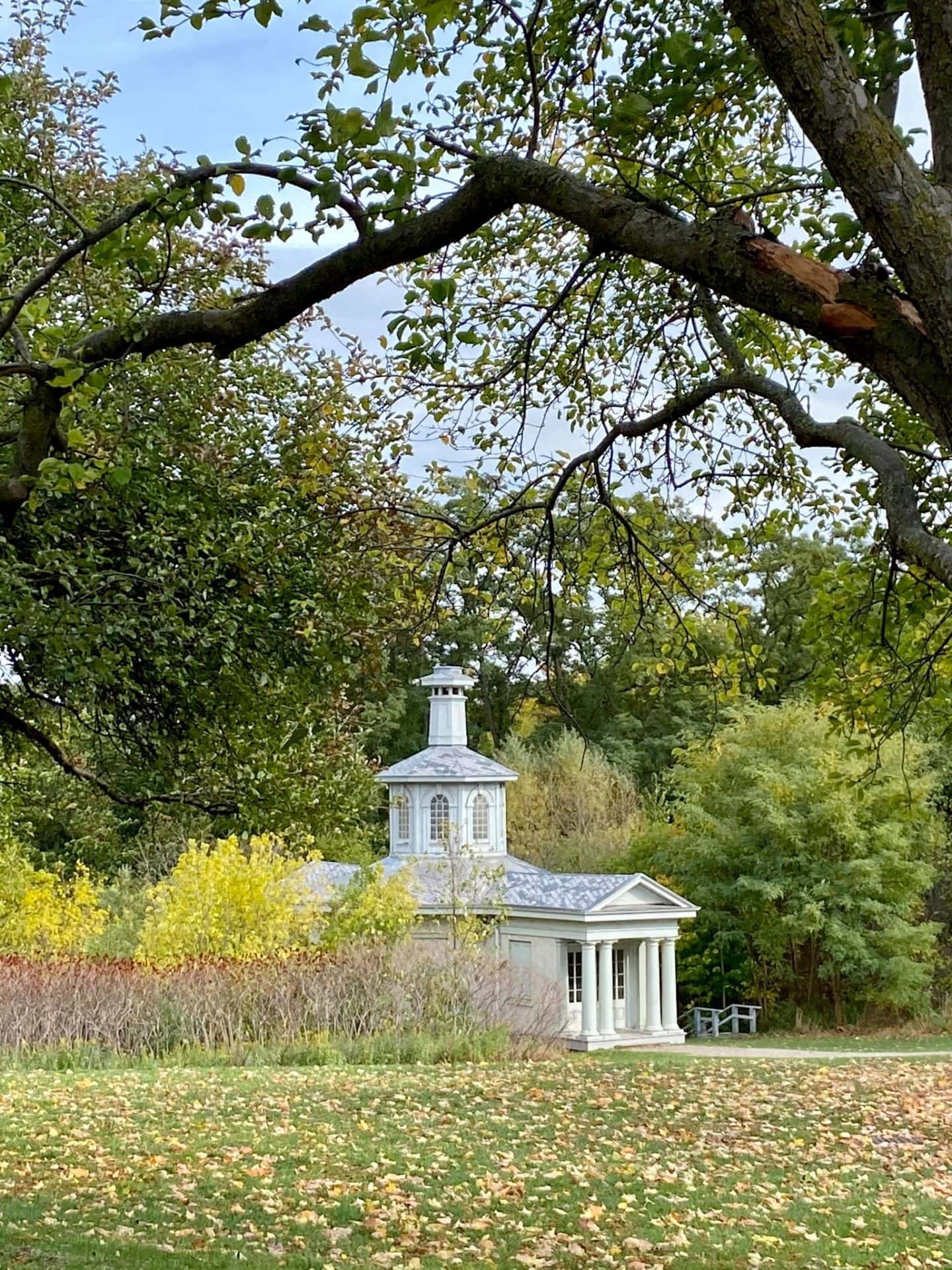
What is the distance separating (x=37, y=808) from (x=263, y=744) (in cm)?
810

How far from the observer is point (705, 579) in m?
6.04

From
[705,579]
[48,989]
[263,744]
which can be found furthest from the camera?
[48,989]

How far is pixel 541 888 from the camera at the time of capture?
24.9 metres

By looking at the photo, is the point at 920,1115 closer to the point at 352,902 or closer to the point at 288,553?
the point at 288,553

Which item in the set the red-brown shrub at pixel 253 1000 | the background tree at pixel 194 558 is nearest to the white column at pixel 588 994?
the red-brown shrub at pixel 253 1000

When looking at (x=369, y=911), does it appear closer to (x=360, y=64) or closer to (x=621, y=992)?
(x=621, y=992)

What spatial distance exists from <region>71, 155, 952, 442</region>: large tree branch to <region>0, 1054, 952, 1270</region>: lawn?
4.23 metres

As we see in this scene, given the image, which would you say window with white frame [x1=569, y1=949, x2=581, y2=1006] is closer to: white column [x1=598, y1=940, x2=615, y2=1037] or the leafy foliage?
white column [x1=598, y1=940, x2=615, y2=1037]

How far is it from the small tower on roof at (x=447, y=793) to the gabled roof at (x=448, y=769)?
13 millimetres

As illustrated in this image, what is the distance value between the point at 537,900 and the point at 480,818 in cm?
241

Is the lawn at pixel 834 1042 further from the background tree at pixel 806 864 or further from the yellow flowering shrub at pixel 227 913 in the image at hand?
the yellow flowering shrub at pixel 227 913

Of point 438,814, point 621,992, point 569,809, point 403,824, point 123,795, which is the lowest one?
point 621,992

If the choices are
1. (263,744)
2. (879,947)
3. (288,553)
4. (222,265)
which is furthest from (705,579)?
(879,947)

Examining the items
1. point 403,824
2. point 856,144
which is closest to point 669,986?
point 403,824
